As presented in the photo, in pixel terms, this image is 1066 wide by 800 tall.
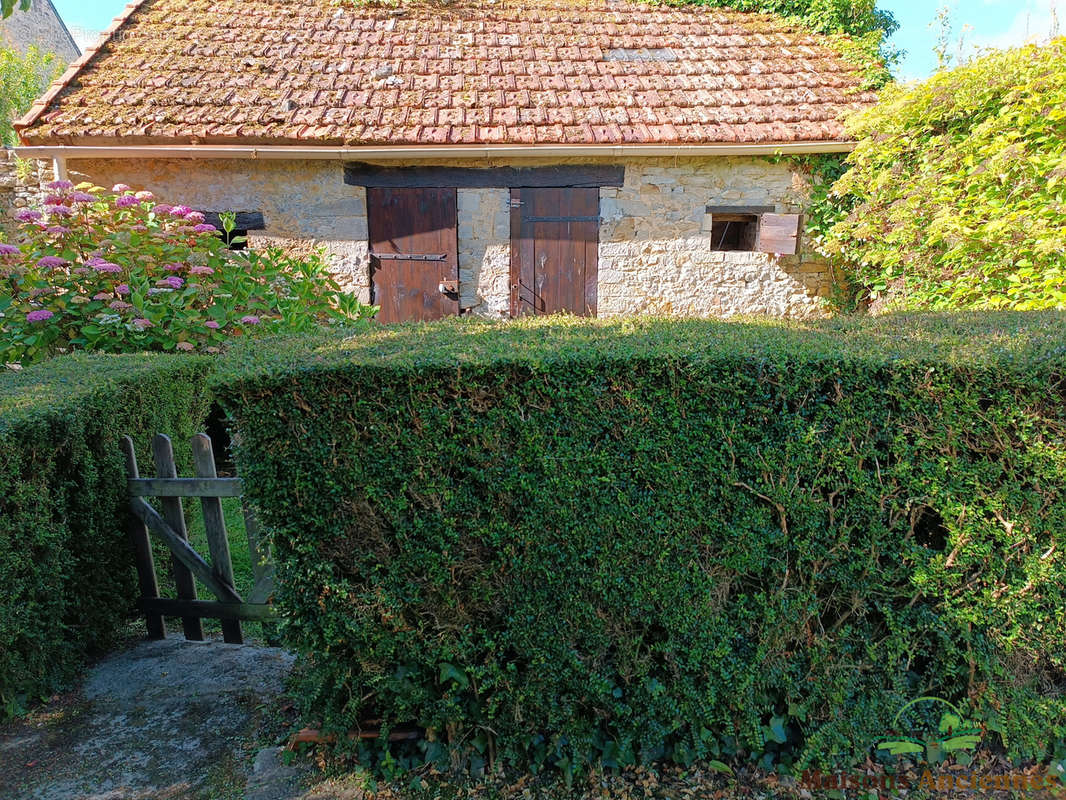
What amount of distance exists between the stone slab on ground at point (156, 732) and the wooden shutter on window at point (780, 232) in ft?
21.3

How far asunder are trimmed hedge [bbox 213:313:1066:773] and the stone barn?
5.43m

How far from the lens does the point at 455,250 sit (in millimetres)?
7363

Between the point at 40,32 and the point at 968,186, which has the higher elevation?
the point at 40,32

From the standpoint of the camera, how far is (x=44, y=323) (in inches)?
187

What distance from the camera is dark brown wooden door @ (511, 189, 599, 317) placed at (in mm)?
7293

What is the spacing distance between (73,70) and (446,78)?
4.23m

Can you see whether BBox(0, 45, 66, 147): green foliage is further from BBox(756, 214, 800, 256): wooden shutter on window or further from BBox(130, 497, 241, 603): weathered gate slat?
BBox(130, 497, 241, 603): weathered gate slat

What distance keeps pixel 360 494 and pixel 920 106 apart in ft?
20.8

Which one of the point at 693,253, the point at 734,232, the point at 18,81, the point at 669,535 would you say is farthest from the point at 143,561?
the point at 18,81

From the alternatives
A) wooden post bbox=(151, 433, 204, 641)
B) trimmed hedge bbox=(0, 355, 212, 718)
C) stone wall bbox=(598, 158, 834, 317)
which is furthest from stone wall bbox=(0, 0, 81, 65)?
wooden post bbox=(151, 433, 204, 641)

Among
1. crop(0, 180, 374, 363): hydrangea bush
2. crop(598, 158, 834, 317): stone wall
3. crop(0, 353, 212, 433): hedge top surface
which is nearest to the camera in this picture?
crop(0, 353, 212, 433): hedge top surface

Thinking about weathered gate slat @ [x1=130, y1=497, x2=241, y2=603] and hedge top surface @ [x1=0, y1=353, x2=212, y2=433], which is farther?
weathered gate slat @ [x1=130, y1=497, x2=241, y2=603]

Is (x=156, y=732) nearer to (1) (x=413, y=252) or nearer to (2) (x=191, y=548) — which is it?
(2) (x=191, y=548)

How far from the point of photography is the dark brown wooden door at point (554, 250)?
729 cm
